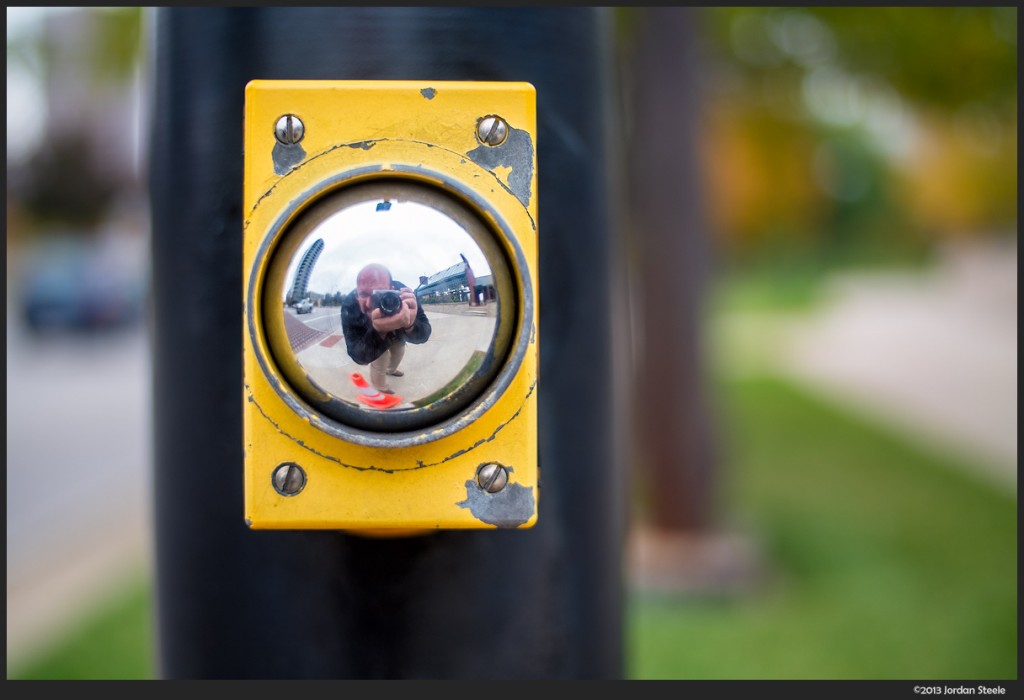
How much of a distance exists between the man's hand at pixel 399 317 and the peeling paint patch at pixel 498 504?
0.49 feet

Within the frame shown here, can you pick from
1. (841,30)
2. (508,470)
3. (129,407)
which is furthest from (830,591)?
(129,407)

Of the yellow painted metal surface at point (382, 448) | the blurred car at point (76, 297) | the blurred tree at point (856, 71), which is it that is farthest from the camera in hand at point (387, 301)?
the blurred car at point (76, 297)

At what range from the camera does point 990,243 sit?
21031 mm

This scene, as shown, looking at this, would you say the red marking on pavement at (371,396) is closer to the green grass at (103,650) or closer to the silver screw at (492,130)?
the silver screw at (492,130)

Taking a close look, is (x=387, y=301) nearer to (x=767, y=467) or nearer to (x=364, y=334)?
(x=364, y=334)

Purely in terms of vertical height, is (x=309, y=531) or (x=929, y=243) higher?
(x=929, y=243)

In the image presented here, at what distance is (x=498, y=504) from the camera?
2.65 feet

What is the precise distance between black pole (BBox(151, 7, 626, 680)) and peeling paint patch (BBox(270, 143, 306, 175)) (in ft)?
0.48

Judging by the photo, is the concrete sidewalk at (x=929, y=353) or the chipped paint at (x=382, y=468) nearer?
the chipped paint at (x=382, y=468)

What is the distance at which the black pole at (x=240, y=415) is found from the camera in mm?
944

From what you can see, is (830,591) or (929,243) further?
(929,243)

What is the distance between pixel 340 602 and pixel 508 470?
258 millimetres

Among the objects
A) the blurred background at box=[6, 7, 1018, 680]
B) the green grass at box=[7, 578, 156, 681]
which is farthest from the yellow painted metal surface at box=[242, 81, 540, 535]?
the green grass at box=[7, 578, 156, 681]

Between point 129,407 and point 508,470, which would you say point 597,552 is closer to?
point 508,470
